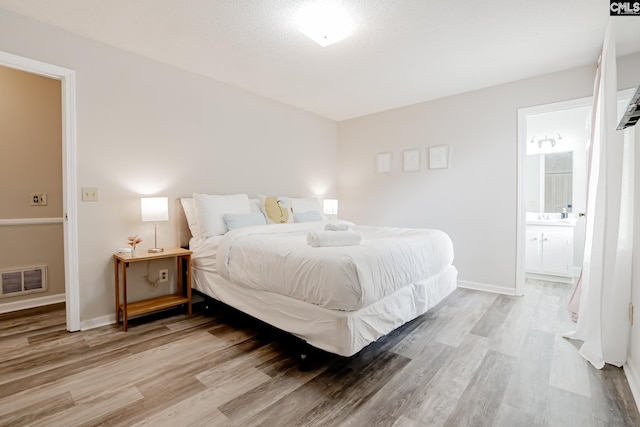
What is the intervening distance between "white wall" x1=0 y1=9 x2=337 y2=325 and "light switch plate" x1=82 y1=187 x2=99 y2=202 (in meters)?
0.04

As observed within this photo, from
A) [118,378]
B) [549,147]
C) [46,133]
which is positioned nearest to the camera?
[118,378]

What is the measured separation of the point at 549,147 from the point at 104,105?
587 cm

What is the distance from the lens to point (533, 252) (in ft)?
14.7

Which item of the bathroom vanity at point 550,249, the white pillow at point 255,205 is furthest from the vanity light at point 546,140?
the white pillow at point 255,205

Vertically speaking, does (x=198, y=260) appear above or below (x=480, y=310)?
above

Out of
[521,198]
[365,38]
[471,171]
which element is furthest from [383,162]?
[365,38]

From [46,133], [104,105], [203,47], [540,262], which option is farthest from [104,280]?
[540,262]

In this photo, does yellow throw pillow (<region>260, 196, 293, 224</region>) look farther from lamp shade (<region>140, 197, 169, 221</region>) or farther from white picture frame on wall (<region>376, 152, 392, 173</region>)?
white picture frame on wall (<region>376, 152, 392, 173</region>)

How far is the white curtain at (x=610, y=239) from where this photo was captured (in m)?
2.03

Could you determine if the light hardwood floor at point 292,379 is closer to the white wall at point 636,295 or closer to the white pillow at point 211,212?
the white wall at point 636,295

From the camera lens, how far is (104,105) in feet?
8.86

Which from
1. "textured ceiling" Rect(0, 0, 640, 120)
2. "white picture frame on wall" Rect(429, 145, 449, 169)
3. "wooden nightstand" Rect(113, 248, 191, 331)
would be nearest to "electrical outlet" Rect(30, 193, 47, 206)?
"wooden nightstand" Rect(113, 248, 191, 331)

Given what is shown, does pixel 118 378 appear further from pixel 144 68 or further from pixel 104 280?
pixel 144 68

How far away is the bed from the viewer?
182 centimetres
